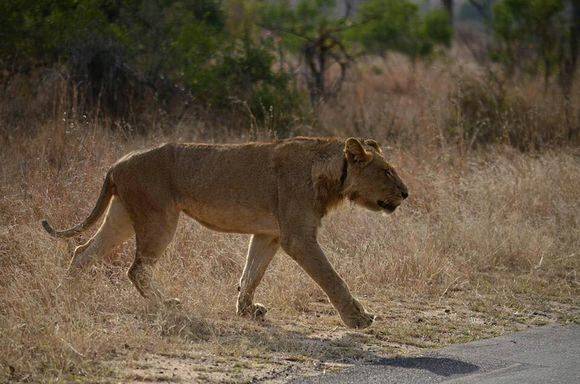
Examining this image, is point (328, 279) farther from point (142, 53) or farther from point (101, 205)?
point (142, 53)

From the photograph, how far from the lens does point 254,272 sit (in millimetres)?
7527

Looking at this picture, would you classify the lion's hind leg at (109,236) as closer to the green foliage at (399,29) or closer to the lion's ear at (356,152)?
the lion's ear at (356,152)

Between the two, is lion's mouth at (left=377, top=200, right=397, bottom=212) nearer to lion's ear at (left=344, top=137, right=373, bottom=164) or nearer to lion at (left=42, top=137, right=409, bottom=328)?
lion at (left=42, top=137, right=409, bottom=328)

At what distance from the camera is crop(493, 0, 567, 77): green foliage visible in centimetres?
1800

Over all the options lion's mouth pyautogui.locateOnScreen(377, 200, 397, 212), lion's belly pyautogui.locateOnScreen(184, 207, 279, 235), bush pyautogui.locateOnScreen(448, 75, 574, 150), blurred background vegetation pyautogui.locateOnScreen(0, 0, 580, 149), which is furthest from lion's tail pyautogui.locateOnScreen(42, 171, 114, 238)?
bush pyautogui.locateOnScreen(448, 75, 574, 150)

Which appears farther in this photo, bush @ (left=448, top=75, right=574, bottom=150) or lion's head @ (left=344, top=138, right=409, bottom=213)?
bush @ (left=448, top=75, right=574, bottom=150)

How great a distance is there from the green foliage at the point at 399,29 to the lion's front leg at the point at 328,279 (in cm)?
1501

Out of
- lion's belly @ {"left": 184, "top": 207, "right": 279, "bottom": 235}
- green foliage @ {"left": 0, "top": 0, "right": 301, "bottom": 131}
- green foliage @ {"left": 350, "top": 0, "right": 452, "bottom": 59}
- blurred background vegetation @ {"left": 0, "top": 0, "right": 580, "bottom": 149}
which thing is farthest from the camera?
green foliage @ {"left": 350, "top": 0, "right": 452, "bottom": 59}

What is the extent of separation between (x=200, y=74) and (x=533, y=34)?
751 centimetres

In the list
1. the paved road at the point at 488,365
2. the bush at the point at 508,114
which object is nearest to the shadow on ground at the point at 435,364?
the paved road at the point at 488,365

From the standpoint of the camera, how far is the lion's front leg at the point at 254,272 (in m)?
7.38

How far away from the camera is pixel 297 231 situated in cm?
719

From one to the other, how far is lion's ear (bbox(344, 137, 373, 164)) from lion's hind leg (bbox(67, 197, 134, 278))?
180cm

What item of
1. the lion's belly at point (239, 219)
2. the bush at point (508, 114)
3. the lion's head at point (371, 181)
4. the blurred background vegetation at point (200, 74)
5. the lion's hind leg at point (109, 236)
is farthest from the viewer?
the bush at point (508, 114)
